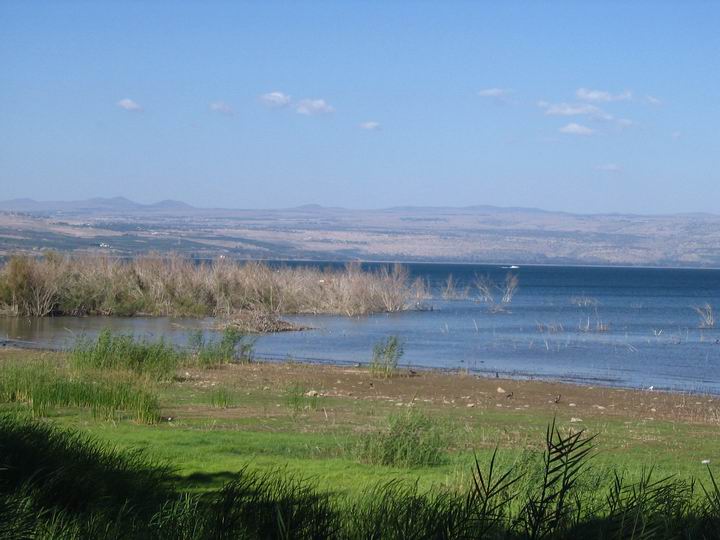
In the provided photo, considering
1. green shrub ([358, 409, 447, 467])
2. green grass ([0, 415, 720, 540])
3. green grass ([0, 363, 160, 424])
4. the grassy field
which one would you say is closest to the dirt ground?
the grassy field

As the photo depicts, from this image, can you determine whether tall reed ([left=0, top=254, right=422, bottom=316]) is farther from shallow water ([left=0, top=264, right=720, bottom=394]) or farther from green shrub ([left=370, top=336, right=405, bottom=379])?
green shrub ([left=370, top=336, right=405, bottom=379])

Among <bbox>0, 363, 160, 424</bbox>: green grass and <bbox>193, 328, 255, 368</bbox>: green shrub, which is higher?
<bbox>0, 363, 160, 424</bbox>: green grass

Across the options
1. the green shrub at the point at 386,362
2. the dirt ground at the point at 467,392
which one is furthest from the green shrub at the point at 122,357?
the green shrub at the point at 386,362

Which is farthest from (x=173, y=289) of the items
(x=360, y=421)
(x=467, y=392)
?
(x=360, y=421)

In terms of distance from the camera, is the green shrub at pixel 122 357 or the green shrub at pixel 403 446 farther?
the green shrub at pixel 122 357

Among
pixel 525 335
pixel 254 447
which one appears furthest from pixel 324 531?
pixel 525 335

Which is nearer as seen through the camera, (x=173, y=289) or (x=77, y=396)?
(x=77, y=396)

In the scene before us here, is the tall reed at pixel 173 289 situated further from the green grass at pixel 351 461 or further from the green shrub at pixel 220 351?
the green grass at pixel 351 461

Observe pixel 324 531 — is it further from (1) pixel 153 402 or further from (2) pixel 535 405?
(2) pixel 535 405

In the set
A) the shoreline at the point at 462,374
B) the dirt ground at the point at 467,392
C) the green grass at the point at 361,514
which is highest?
the green grass at the point at 361,514

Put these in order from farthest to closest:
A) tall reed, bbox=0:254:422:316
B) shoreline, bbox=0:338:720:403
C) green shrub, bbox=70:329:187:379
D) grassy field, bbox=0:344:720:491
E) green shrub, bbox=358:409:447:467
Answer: tall reed, bbox=0:254:422:316 → shoreline, bbox=0:338:720:403 → green shrub, bbox=70:329:187:379 → green shrub, bbox=358:409:447:467 → grassy field, bbox=0:344:720:491

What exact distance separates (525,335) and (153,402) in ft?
120

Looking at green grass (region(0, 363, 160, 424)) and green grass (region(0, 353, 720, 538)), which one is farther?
green grass (region(0, 363, 160, 424))

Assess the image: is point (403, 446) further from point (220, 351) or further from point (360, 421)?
point (220, 351)
